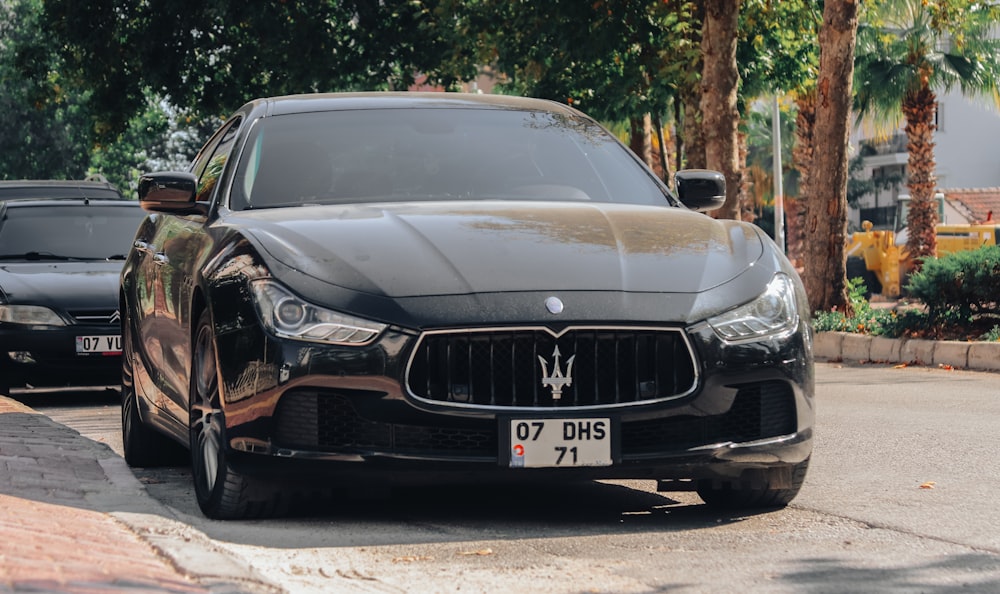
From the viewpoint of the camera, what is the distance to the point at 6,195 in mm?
17609

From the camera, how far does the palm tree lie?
36.8m

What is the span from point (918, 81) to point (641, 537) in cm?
3313

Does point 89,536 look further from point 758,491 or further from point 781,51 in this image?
point 781,51

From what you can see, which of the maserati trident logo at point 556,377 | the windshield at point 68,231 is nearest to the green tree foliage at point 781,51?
the windshield at point 68,231

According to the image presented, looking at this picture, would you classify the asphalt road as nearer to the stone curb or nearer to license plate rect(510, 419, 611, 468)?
license plate rect(510, 419, 611, 468)

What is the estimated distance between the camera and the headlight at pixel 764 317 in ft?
18.4

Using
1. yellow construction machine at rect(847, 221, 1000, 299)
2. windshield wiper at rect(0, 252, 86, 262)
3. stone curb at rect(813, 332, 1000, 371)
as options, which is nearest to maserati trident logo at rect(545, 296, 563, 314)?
windshield wiper at rect(0, 252, 86, 262)

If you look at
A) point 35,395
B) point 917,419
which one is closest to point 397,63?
point 35,395

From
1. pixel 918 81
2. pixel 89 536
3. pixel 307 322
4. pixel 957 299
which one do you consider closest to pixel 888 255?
pixel 918 81

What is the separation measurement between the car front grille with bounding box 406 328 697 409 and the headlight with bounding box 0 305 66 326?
7594 mm

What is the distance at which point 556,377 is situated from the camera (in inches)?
214

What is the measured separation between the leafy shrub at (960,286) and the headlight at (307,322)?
37.2 ft

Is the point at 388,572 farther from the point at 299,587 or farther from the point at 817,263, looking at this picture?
the point at 817,263

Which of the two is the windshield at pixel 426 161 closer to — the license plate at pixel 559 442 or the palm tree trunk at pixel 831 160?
the license plate at pixel 559 442
